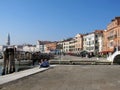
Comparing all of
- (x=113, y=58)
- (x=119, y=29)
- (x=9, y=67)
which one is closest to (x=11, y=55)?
(x=9, y=67)

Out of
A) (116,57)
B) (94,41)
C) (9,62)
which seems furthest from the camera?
(94,41)

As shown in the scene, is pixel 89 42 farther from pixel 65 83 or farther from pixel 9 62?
pixel 65 83

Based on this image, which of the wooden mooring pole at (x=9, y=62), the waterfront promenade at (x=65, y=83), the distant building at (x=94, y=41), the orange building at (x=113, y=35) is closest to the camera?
the waterfront promenade at (x=65, y=83)

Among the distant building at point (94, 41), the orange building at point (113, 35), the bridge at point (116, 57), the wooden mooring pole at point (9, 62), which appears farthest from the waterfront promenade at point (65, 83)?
the distant building at point (94, 41)

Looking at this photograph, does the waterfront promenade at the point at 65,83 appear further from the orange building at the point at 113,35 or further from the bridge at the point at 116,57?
the orange building at the point at 113,35

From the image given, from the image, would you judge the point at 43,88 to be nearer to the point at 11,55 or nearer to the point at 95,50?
the point at 11,55

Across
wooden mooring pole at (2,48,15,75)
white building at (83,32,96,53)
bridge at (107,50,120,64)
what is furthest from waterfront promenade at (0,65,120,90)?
white building at (83,32,96,53)

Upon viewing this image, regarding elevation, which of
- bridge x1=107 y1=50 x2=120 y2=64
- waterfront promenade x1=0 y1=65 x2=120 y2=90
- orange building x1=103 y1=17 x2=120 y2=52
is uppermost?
orange building x1=103 y1=17 x2=120 y2=52

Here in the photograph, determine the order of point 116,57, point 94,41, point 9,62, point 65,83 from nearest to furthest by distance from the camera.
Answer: point 65,83 < point 9,62 < point 116,57 < point 94,41

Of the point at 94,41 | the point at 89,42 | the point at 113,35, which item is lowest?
the point at 113,35

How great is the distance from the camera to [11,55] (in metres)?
46.2

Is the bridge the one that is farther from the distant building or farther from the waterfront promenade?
the distant building

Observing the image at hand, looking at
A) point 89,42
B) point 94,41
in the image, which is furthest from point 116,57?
point 89,42

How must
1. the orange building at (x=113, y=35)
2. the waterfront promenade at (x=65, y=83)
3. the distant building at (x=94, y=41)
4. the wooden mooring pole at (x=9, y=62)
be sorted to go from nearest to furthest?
the waterfront promenade at (x=65, y=83) → the wooden mooring pole at (x=9, y=62) → the orange building at (x=113, y=35) → the distant building at (x=94, y=41)
